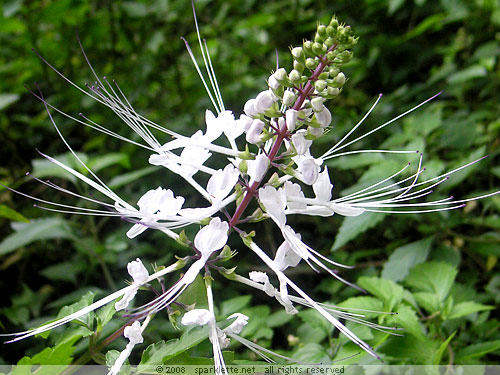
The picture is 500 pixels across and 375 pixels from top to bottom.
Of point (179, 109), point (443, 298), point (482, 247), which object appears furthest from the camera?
point (179, 109)

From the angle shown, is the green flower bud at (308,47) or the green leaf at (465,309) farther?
the green leaf at (465,309)

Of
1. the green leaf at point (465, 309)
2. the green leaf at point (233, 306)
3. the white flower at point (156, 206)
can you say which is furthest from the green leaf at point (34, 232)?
the green leaf at point (465, 309)

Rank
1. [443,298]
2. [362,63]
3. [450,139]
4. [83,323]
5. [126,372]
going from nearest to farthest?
[126,372], [83,323], [443,298], [450,139], [362,63]

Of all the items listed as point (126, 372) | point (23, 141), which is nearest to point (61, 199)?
point (23, 141)

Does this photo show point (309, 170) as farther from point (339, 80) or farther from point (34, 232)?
point (34, 232)

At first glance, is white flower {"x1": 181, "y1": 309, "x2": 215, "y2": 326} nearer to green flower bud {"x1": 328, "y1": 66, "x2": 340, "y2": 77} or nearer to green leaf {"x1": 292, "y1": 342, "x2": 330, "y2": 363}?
green leaf {"x1": 292, "y1": 342, "x2": 330, "y2": 363}

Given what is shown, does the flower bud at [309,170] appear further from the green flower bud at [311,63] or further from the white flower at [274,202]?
the green flower bud at [311,63]

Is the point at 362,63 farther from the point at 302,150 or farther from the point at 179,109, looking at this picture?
the point at 302,150
